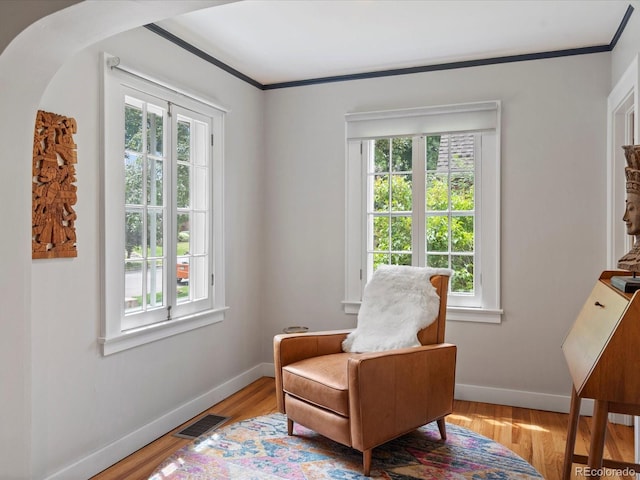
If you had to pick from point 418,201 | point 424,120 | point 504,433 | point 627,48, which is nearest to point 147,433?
point 504,433

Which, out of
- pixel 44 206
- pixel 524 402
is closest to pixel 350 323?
pixel 524 402

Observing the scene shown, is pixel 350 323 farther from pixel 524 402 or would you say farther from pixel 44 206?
pixel 44 206

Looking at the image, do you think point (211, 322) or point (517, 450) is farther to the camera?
point (211, 322)

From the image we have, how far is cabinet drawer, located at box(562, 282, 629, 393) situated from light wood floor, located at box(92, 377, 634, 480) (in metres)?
0.96

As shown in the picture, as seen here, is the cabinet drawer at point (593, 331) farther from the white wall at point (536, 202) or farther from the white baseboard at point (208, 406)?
the white baseboard at point (208, 406)

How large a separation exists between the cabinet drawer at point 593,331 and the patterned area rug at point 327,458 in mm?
928

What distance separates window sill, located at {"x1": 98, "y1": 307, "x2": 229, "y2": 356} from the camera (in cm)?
262

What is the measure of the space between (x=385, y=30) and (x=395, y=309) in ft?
5.82

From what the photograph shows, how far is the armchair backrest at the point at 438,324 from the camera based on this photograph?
9.55 feet

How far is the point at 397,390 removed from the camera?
255cm

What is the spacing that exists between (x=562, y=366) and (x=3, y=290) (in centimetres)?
338

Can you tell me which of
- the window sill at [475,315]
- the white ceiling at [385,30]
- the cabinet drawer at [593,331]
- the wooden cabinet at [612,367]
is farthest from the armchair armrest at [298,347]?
the white ceiling at [385,30]

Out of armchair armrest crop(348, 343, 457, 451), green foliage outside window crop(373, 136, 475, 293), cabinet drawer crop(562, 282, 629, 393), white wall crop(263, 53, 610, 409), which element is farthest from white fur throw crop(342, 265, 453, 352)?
cabinet drawer crop(562, 282, 629, 393)

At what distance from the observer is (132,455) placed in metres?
2.74
